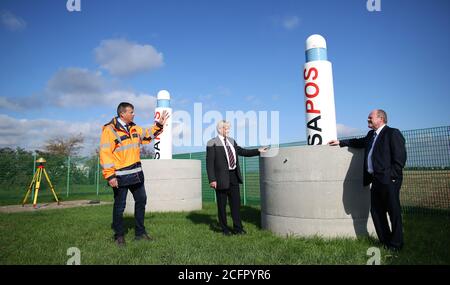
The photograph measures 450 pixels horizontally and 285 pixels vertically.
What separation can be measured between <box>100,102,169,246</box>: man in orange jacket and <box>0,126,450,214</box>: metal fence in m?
5.35

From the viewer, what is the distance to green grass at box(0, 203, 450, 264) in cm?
356

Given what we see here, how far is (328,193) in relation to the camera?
4.34 m

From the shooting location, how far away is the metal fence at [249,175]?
6.50 meters

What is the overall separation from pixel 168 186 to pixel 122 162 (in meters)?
3.83

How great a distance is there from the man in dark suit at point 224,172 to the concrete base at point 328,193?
0.85m

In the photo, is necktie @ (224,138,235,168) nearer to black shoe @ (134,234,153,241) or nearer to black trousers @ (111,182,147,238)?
black trousers @ (111,182,147,238)

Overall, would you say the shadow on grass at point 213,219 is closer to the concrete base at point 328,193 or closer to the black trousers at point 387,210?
the concrete base at point 328,193

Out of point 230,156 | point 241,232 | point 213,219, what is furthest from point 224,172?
point 213,219

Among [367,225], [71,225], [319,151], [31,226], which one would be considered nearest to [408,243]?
[367,225]

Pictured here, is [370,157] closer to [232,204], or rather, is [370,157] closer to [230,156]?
[230,156]

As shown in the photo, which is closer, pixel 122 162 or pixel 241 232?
pixel 122 162

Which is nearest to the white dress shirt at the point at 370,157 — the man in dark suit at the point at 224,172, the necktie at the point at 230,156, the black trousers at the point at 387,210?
the black trousers at the point at 387,210

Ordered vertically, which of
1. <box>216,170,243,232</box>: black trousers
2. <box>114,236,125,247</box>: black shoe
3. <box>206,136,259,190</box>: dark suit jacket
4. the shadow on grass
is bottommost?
the shadow on grass

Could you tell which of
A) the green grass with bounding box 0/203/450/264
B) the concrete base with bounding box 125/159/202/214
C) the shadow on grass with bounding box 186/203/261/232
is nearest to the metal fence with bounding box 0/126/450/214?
the green grass with bounding box 0/203/450/264
